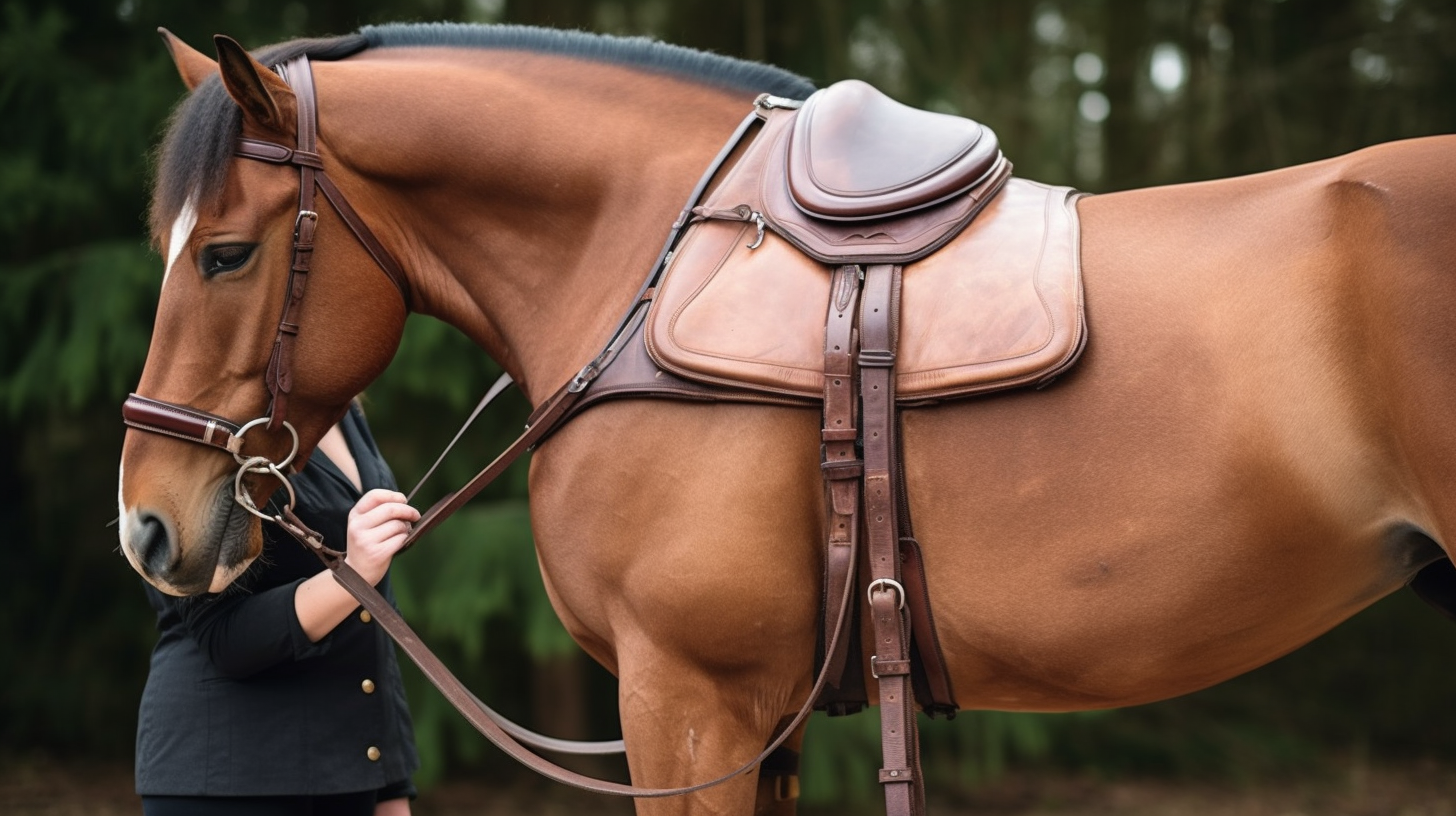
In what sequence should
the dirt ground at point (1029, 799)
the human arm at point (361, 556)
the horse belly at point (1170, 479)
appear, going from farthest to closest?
the dirt ground at point (1029, 799) < the human arm at point (361, 556) < the horse belly at point (1170, 479)

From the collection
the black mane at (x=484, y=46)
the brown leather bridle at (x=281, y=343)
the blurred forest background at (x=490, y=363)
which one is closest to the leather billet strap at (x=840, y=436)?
the black mane at (x=484, y=46)

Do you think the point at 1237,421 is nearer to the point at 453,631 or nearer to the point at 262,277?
the point at 262,277

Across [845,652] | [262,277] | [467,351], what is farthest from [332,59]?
[467,351]

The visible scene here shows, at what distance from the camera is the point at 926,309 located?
1.76 meters

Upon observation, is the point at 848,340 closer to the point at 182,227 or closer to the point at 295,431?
the point at 295,431

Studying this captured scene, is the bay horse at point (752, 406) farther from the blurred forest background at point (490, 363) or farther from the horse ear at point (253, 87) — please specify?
the blurred forest background at point (490, 363)

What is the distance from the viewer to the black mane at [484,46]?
197 centimetres

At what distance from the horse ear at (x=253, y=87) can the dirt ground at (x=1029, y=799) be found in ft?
15.5

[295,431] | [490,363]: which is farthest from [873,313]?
[490,363]

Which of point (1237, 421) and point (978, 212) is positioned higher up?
point (978, 212)

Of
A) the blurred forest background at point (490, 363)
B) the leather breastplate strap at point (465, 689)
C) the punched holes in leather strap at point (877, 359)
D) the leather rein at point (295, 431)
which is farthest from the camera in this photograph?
the blurred forest background at point (490, 363)

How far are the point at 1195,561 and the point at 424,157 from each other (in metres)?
1.45

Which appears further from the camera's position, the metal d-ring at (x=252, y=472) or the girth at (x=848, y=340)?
the metal d-ring at (x=252, y=472)

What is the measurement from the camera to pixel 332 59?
2.19 m
